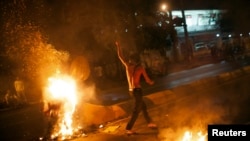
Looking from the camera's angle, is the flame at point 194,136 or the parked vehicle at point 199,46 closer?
the flame at point 194,136

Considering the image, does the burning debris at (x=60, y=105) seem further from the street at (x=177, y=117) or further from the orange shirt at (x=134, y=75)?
the orange shirt at (x=134, y=75)

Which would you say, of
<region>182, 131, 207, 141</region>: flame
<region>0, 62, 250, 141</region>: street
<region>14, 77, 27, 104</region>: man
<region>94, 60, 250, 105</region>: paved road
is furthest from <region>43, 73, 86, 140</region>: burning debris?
<region>14, 77, 27, 104</region>: man

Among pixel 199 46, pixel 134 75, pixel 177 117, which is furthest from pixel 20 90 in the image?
pixel 199 46

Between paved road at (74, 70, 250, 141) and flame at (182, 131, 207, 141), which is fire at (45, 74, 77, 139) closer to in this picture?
paved road at (74, 70, 250, 141)

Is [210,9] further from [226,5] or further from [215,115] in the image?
[215,115]

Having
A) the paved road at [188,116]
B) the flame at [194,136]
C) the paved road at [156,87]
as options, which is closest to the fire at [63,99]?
the paved road at [188,116]

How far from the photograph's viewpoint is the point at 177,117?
28.5ft

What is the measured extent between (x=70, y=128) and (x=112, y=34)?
10076mm

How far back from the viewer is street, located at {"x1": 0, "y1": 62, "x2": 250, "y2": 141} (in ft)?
24.7

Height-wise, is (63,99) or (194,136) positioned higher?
(63,99)

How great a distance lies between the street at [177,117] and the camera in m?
7.52

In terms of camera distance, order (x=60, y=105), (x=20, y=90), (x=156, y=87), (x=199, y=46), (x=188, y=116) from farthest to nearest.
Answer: (x=199, y=46) → (x=156, y=87) → (x=20, y=90) → (x=60, y=105) → (x=188, y=116)

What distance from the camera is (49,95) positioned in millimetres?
→ 9414

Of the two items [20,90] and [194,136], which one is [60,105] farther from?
[20,90]
